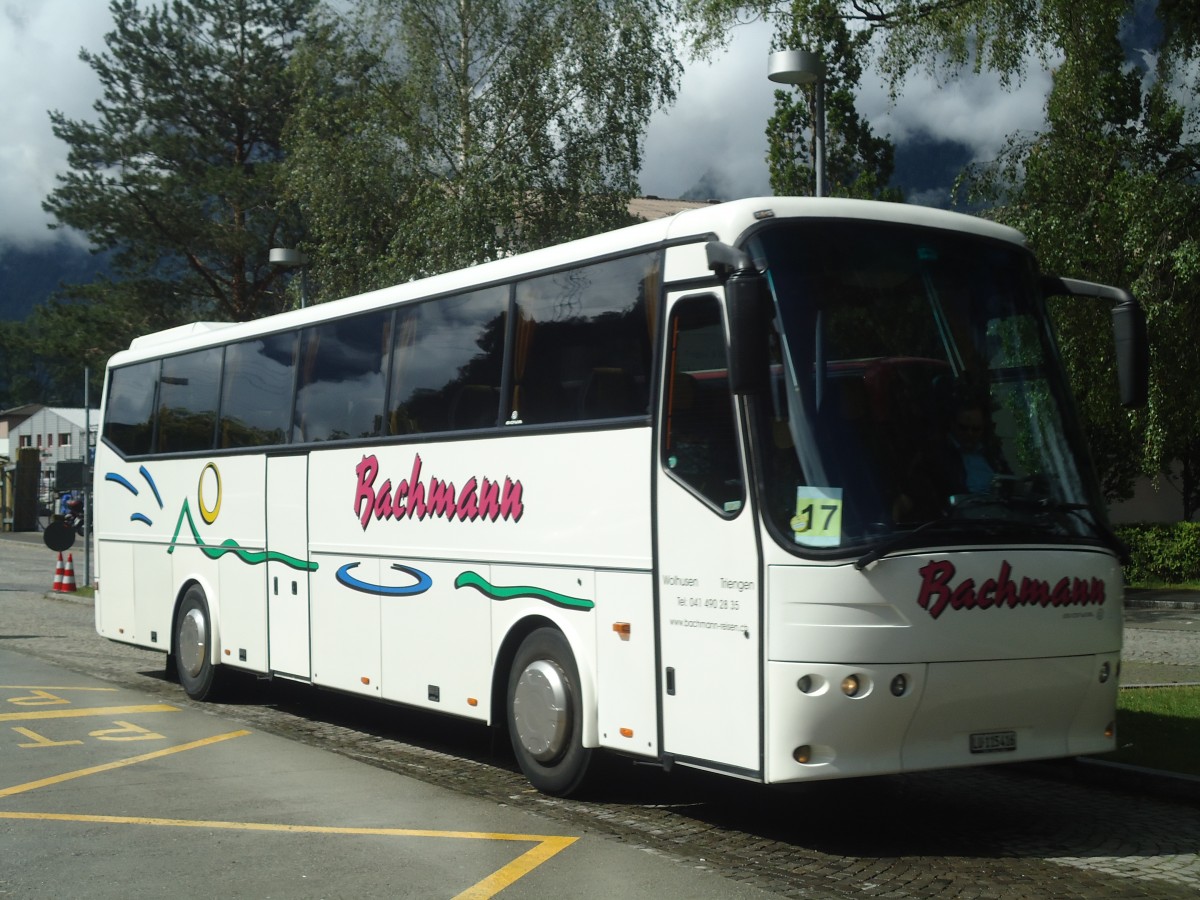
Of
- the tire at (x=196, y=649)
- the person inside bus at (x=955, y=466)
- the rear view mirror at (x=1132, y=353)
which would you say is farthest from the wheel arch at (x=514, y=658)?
the tire at (x=196, y=649)

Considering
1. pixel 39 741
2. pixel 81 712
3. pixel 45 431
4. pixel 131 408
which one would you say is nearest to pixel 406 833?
pixel 39 741

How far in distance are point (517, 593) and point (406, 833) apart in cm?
204

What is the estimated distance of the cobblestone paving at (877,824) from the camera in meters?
7.21

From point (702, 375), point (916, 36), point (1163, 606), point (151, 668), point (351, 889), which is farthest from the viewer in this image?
point (1163, 606)

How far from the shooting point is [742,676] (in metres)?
7.83

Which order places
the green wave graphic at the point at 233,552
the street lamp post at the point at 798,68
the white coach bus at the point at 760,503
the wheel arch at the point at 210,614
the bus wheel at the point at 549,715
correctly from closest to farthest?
1. the white coach bus at the point at 760,503
2. the bus wheel at the point at 549,715
3. the green wave graphic at the point at 233,552
4. the wheel arch at the point at 210,614
5. the street lamp post at the point at 798,68

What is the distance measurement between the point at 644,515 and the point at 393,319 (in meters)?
3.71

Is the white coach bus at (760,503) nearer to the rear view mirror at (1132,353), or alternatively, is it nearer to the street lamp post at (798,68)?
the rear view mirror at (1132,353)

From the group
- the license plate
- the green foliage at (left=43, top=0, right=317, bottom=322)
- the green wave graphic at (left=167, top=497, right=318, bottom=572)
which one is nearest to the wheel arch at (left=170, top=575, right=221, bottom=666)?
the green wave graphic at (left=167, top=497, right=318, bottom=572)

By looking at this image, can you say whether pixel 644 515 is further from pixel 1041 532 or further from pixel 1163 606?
pixel 1163 606

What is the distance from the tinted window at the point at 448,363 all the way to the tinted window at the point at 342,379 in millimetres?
305

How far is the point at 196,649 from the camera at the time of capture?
47.7 feet

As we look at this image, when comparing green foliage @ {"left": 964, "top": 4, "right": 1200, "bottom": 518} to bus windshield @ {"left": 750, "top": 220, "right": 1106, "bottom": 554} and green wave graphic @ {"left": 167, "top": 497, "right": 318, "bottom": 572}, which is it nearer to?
bus windshield @ {"left": 750, "top": 220, "right": 1106, "bottom": 554}

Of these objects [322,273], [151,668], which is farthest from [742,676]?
[322,273]
